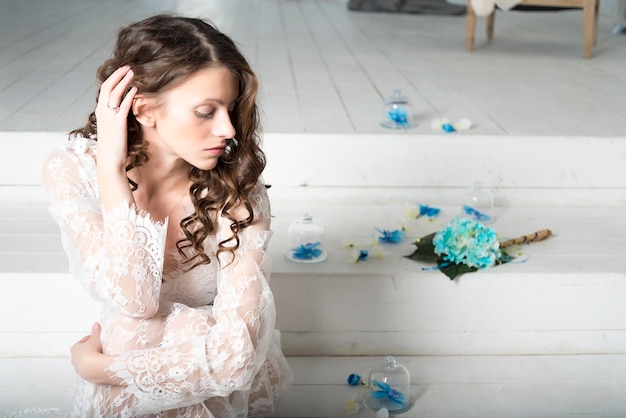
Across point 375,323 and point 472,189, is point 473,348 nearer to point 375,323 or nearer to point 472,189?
point 375,323

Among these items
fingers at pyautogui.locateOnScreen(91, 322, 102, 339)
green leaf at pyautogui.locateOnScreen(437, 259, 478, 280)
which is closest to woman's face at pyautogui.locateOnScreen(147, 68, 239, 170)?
fingers at pyautogui.locateOnScreen(91, 322, 102, 339)

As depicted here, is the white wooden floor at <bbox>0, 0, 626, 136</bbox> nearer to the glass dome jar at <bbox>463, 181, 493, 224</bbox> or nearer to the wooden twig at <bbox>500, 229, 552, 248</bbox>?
the glass dome jar at <bbox>463, 181, 493, 224</bbox>

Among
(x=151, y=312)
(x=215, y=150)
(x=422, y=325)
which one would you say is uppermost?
(x=215, y=150)

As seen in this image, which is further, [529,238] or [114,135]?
[529,238]

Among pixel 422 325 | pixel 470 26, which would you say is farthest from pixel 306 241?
pixel 470 26

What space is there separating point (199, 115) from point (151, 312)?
38 cm

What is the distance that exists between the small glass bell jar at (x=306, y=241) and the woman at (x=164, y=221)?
0.57 m

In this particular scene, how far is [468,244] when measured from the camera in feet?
7.25

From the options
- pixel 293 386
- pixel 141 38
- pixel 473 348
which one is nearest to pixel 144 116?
pixel 141 38

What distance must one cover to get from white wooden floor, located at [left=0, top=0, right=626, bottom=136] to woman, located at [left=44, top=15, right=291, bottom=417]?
3.82ft

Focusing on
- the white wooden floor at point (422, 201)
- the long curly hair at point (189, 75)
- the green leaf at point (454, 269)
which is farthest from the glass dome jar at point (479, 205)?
the long curly hair at point (189, 75)

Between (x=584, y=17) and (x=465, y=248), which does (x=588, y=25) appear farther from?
(x=465, y=248)

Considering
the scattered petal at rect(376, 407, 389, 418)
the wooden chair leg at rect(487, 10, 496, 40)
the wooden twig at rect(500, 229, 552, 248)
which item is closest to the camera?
the scattered petal at rect(376, 407, 389, 418)

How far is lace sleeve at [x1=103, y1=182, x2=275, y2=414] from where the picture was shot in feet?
5.04
